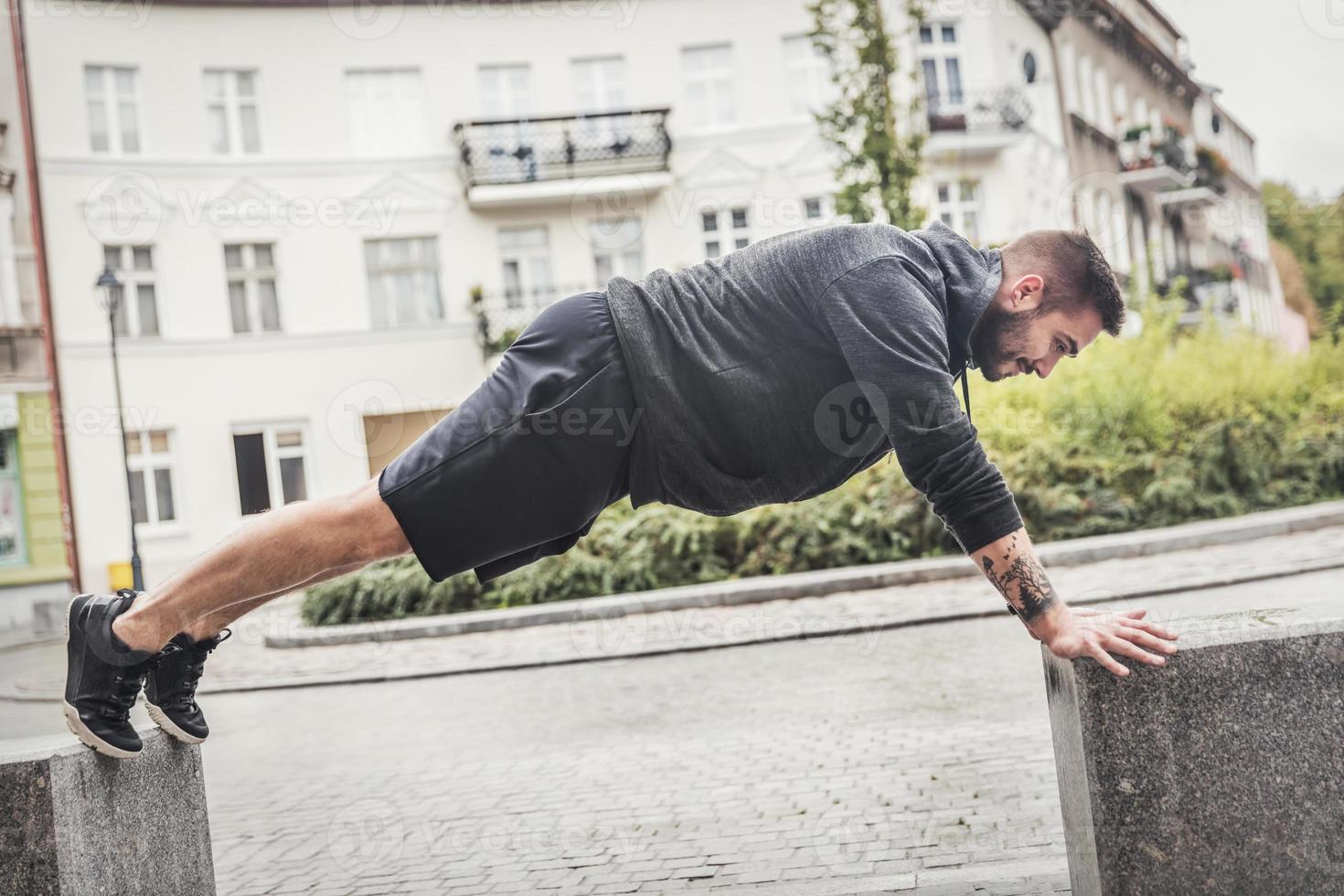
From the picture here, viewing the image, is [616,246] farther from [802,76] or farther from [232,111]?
[232,111]

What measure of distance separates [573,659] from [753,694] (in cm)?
263

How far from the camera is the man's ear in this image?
9.67ft

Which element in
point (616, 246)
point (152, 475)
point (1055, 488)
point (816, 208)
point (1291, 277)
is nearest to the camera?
point (1055, 488)

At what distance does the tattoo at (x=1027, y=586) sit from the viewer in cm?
272

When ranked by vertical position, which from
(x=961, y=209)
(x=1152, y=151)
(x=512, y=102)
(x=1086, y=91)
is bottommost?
(x=961, y=209)

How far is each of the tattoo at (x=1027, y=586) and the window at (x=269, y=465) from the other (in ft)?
77.0

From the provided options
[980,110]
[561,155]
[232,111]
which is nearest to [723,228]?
[561,155]

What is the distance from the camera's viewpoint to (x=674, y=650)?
31.5ft

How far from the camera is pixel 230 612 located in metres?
3.07

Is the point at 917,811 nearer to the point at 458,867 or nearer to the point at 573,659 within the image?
the point at 458,867

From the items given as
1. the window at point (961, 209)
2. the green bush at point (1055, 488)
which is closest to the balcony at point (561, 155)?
the window at point (961, 209)

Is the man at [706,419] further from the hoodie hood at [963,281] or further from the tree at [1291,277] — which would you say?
the tree at [1291,277]

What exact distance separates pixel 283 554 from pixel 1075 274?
1871 mm

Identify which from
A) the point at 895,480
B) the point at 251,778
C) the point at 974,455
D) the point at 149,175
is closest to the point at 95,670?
the point at 974,455
